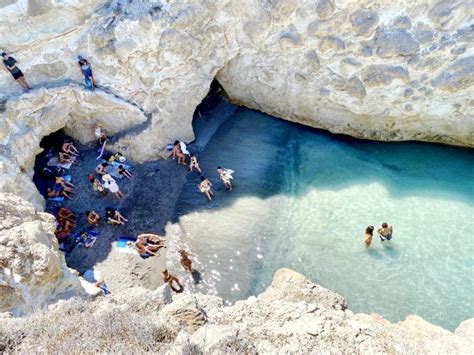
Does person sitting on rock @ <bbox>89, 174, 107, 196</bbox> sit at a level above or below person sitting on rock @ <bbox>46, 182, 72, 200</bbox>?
above

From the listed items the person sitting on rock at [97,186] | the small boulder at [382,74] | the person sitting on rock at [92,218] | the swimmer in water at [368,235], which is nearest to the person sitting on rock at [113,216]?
the person sitting on rock at [92,218]

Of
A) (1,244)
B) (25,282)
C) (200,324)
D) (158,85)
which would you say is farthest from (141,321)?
(158,85)

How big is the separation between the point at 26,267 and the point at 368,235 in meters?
8.91

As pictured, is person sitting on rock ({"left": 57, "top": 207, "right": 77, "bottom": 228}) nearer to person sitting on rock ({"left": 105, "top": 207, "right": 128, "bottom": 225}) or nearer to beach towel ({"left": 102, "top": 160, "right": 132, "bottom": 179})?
person sitting on rock ({"left": 105, "top": 207, "right": 128, "bottom": 225})

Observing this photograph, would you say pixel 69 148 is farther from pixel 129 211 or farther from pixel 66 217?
pixel 129 211

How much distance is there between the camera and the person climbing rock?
504 inches

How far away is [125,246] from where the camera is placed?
12383mm

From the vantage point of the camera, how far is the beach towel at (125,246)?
12.2m

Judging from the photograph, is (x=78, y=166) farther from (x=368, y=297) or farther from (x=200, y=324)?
(x=368, y=297)

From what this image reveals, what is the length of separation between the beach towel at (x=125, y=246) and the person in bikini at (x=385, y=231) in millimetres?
7458

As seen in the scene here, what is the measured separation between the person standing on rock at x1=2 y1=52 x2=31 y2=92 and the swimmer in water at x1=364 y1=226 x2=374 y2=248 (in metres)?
11.4

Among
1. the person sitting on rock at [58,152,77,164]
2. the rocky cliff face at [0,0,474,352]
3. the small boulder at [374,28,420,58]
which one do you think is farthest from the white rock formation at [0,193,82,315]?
the small boulder at [374,28,420,58]

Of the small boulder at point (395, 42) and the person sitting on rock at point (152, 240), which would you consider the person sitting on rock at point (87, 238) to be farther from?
the small boulder at point (395, 42)

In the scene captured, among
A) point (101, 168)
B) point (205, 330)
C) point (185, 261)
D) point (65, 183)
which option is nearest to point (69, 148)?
point (65, 183)
